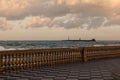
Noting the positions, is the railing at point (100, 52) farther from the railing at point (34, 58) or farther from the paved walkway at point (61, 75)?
the paved walkway at point (61, 75)

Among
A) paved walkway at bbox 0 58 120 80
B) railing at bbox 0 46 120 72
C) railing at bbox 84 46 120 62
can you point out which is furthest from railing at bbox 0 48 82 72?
railing at bbox 84 46 120 62

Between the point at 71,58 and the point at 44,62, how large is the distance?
8.70 ft

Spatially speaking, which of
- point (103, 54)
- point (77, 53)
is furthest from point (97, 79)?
point (103, 54)

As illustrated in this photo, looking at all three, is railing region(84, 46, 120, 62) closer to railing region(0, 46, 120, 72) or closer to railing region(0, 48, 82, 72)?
railing region(0, 46, 120, 72)

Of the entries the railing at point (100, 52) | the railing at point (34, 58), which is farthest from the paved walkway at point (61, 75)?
the railing at point (100, 52)

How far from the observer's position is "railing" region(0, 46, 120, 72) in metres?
12.8

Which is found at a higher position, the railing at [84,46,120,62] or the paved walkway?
the railing at [84,46,120,62]

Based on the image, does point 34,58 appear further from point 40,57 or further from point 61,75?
point 61,75

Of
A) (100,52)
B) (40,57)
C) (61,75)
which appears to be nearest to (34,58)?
(40,57)

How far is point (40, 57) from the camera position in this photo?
14.6 m

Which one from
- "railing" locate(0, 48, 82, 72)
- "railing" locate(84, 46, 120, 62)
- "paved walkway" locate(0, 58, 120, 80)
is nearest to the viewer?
"paved walkway" locate(0, 58, 120, 80)

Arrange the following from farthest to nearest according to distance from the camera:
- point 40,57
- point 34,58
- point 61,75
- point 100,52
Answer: point 100,52
point 40,57
point 34,58
point 61,75

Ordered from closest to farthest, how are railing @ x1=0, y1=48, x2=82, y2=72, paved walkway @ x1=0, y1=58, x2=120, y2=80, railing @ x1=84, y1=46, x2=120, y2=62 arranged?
1. paved walkway @ x1=0, y1=58, x2=120, y2=80
2. railing @ x1=0, y1=48, x2=82, y2=72
3. railing @ x1=84, y1=46, x2=120, y2=62

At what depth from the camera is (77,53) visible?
17547mm
